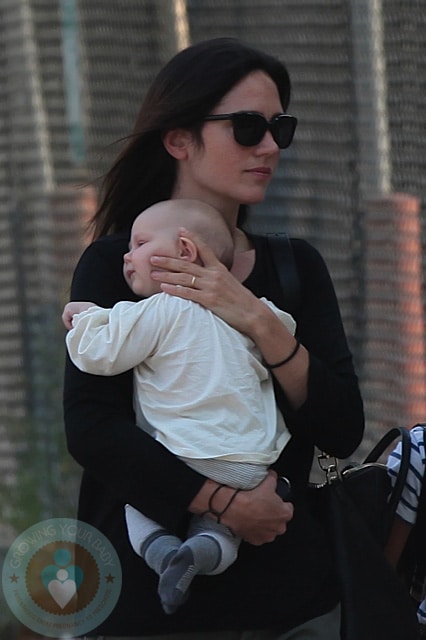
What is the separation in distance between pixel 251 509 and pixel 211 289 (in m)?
0.42

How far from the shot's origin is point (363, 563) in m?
2.80

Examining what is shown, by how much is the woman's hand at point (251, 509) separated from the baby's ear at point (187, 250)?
44 centimetres

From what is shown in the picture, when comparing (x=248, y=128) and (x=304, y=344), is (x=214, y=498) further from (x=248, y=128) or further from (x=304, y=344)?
(x=248, y=128)

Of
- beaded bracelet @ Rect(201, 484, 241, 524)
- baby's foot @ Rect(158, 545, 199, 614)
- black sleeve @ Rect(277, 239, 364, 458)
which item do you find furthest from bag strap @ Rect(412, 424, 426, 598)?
baby's foot @ Rect(158, 545, 199, 614)

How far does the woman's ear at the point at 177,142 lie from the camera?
296 cm

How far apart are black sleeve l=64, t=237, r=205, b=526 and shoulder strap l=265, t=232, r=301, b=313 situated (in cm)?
33

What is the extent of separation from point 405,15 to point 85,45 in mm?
1439

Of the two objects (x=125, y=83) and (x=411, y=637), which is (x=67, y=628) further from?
(x=125, y=83)

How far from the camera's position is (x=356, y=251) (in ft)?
17.1

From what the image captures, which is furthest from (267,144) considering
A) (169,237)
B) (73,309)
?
(73,309)

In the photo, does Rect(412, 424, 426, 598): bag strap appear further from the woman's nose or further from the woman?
the woman's nose

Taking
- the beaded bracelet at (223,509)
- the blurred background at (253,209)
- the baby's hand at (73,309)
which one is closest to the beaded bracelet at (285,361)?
the beaded bracelet at (223,509)

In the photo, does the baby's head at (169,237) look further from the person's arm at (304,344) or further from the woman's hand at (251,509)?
the woman's hand at (251,509)

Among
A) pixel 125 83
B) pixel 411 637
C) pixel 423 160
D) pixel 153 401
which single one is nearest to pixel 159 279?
pixel 153 401
